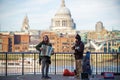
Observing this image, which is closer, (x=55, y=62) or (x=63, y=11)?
(x=55, y=62)

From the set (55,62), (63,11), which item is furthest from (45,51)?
(63,11)

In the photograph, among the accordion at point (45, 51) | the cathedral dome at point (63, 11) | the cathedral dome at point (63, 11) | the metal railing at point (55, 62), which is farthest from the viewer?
the cathedral dome at point (63, 11)

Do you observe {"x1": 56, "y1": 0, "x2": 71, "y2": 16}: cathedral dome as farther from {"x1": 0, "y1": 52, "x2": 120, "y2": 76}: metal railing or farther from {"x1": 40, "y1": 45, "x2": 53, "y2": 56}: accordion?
{"x1": 40, "y1": 45, "x2": 53, "y2": 56}: accordion

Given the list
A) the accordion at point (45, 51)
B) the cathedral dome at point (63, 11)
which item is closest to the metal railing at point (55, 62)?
the accordion at point (45, 51)

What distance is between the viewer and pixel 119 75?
47.1 ft

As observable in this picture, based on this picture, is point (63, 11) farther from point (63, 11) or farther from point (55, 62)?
point (55, 62)

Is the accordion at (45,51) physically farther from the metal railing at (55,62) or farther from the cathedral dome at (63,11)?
the cathedral dome at (63,11)

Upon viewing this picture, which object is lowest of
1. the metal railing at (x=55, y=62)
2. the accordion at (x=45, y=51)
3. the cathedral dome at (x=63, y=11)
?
the metal railing at (x=55, y=62)

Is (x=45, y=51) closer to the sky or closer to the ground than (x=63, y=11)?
closer to the ground

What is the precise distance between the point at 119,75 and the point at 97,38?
95.2 meters

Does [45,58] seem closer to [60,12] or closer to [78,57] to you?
[78,57]

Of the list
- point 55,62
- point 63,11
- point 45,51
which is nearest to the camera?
point 45,51

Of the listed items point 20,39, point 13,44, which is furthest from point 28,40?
point 13,44

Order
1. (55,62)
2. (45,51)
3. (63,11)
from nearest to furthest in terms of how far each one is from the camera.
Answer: (45,51) < (55,62) < (63,11)
